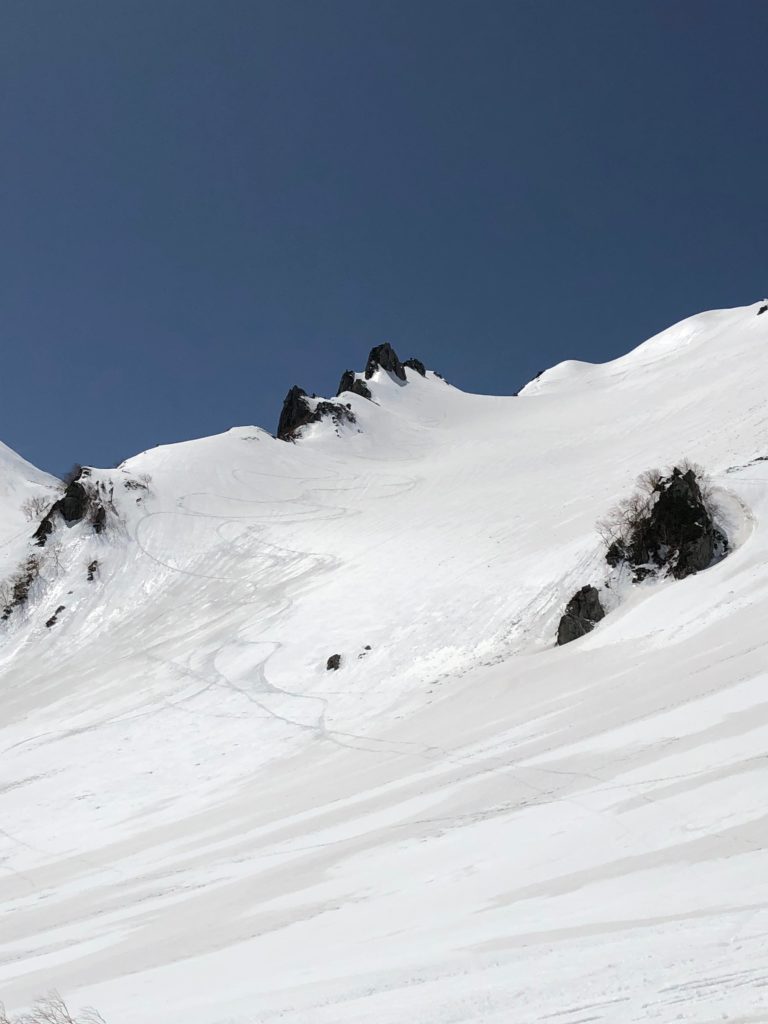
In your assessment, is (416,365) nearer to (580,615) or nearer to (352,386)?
(352,386)

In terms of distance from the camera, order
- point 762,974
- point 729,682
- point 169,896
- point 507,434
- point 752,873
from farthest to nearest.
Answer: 1. point 507,434
2. point 729,682
3. point 169,896
4. point 752,873
5. point 762,974

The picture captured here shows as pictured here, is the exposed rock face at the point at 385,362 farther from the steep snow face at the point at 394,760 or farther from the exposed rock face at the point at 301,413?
the steep snow face at the point at 394,760

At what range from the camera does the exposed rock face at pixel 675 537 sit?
19.8m

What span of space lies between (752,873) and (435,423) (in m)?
63.5

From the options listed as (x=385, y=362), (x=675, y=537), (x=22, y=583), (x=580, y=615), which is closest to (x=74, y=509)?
(x=22, y=583)

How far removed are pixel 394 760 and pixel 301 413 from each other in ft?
177

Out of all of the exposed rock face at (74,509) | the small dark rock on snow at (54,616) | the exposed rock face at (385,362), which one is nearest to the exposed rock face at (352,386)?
the exposed rock face at (385,362)

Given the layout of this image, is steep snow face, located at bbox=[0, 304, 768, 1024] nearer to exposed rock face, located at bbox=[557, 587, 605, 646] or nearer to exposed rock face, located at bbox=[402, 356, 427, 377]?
exposed rock face, located at bbox=[557, 587, 605, 646]

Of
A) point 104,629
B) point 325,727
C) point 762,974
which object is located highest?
point 104,629

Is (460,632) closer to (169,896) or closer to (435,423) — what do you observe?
(169,896)

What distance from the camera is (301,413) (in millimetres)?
65938

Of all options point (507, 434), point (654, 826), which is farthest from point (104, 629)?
point (507, 434)

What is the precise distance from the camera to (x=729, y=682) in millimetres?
12438

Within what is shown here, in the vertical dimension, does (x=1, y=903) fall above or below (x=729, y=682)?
below
